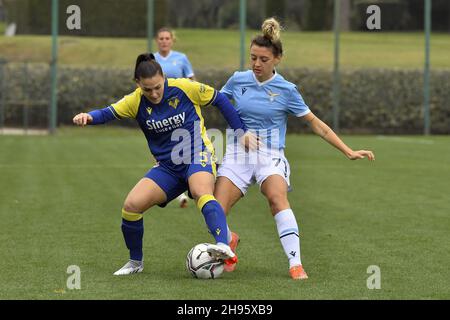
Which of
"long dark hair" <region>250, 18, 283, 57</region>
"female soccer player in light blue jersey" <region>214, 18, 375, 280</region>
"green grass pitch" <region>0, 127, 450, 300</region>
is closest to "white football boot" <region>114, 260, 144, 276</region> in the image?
"green grass pitch" <region>0, 127, 450, 300</region>

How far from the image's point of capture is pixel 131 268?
27.9 feet

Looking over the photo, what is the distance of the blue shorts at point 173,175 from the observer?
849 centimetres

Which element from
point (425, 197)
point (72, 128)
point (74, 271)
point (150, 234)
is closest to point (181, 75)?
point (425, 197)

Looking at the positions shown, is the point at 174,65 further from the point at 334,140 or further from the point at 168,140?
the point at 334,140

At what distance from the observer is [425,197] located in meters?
14.6

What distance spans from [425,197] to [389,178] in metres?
3.05

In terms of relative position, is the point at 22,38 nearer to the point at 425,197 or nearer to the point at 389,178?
the point at 389,178

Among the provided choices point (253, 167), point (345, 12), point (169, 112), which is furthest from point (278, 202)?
point (345, 12)

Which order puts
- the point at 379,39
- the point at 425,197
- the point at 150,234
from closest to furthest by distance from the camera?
1. the point at 150,234
2. the point at 425,197
3. the point at 379,39

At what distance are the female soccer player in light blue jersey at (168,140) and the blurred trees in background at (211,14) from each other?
21.2m

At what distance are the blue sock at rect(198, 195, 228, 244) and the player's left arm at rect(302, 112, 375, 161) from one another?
993 millimetres

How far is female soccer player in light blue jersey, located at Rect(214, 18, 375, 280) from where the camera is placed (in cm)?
848

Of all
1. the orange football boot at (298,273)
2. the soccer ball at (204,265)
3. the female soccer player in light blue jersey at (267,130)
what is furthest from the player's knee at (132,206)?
the orange football boot at (298,273)

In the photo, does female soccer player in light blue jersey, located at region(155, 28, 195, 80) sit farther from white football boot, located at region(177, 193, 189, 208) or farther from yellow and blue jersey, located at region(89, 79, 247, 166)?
yellow and blue jersey, located at region(89, 79, 247, 166)
